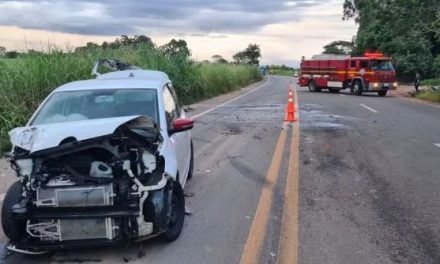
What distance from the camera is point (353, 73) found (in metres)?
35.3

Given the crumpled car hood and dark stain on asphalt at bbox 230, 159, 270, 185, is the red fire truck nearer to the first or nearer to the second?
dark stain on asphalt at bbox 230, 159, 270, 185

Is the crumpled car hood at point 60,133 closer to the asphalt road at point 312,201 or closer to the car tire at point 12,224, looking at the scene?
the car tire at point 12,224

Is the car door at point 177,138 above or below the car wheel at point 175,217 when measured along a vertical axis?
above

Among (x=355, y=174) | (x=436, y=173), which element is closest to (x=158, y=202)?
(x=355, y=174)

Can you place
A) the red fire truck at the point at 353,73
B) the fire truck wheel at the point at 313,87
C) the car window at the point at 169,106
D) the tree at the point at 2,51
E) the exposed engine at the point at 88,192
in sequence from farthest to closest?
the fire truck wheel at the point at 313,87
the red fire truck at the point at 353,73
the tree at the point at 2,51
the car window at the point at 169,106
the exposed engine at the point at 88,192

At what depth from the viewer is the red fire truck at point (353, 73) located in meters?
33.8

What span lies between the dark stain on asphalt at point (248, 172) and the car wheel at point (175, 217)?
8.44 feet

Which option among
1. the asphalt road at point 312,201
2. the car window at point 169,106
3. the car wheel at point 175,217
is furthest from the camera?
the car window at point 169,106

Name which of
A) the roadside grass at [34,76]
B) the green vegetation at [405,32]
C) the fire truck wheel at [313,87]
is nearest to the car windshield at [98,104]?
the roadside grass at [34,76]

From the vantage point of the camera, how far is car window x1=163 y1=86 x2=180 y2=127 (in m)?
6.49

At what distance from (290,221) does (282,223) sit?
0.42 ft

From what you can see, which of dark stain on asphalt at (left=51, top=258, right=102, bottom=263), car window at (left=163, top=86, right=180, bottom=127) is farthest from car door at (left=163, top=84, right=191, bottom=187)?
dark stain on asphalt at (left=51, top=258, right=102, bottom=263)

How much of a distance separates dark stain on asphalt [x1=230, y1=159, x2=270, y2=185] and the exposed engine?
3.42 meters

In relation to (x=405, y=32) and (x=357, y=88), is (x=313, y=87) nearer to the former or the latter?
(x=357, y=88)
